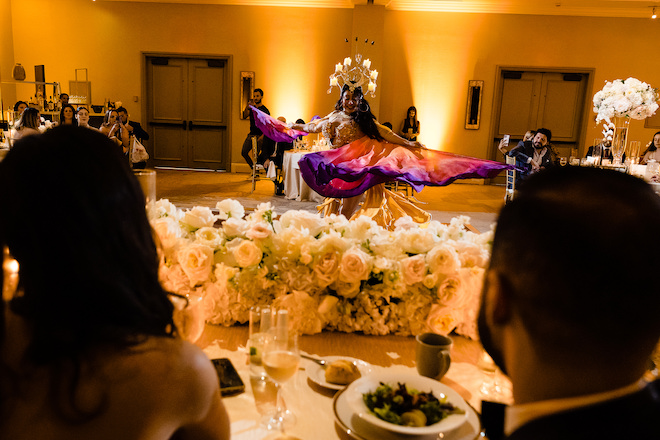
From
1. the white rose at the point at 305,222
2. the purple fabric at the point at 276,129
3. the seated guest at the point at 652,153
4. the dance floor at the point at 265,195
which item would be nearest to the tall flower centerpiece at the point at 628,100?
the seated guest at the point at 652,153

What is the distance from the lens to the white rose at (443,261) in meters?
1.38

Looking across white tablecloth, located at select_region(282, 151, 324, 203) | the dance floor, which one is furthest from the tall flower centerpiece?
white tablecloth, located at select_region(282, 151, 324, 203)

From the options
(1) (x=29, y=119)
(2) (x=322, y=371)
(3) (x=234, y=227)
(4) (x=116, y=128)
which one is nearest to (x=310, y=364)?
(2) (x=322, y=371)

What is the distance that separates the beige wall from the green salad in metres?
9.26

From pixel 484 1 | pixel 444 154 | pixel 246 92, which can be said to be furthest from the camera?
pixel 246 92

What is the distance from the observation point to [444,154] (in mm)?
4586

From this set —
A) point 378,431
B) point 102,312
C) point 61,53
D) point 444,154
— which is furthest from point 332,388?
point 61,53

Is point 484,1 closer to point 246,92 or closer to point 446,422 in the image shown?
point 246,92

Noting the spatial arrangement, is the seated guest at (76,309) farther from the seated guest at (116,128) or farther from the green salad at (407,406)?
the seated guest at (116,128)

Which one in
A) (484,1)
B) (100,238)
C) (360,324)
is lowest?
(360,324)

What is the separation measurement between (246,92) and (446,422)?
9913 millimetres

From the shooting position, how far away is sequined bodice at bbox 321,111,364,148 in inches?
202

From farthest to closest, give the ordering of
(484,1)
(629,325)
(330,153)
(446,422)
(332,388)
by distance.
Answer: (484,1)
(330,153)
(332,388)
(446,422)
(629,325)

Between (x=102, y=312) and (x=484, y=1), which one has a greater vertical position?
(x=484, y=1)
